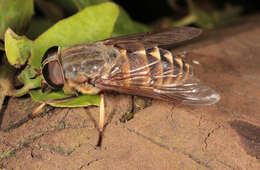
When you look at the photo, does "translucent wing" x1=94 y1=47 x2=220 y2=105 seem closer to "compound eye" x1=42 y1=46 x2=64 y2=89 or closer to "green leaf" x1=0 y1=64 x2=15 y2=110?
"compound eye" x1=42 y1=46 x2=64 y2=89

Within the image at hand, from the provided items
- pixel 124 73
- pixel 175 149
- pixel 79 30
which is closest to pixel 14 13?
pixel 79 30

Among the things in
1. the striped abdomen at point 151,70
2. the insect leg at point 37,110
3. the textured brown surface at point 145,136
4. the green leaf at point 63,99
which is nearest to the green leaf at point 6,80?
the textured brown surface at point 145,136

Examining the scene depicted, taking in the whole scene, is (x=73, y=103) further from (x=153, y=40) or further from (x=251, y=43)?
(x=251, y=43)

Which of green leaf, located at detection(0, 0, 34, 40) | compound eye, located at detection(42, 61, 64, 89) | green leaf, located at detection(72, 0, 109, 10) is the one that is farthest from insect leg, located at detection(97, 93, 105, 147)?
green leaf, located at detection(72, 0, 109, 10)

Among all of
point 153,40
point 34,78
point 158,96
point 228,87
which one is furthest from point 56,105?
point 228,87

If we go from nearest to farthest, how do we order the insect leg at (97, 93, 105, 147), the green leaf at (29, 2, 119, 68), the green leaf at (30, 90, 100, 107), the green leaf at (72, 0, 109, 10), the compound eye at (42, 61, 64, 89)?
1. the insect leg at (97, 93, 105, 147)
2. the green leaf at (30, 90, 100, 107)
3. the compound eye at (42, 61, 64, 89)
4. the green leaf at (29, 2, 119, 68)
5. the green leaf at (72, 0, 109, 10)

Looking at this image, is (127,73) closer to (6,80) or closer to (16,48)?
(16,48)

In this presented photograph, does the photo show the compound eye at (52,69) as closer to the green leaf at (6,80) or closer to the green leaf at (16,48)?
the green leaf at (16,48)
